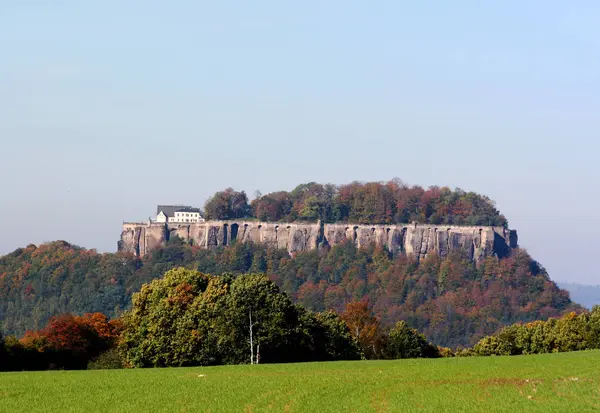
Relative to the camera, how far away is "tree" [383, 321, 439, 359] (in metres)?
116

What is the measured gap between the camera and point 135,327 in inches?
3787

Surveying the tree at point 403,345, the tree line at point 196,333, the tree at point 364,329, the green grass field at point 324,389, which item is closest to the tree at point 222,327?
the tree line at point 196,333

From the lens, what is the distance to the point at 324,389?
173ft

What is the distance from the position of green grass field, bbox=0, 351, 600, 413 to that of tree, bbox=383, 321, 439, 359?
50.9 meters

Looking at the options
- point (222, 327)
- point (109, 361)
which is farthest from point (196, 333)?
point (109, 361)

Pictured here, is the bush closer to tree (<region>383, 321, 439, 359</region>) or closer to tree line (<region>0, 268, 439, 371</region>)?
tree line (<region>0, 268, 439, 371</region>)

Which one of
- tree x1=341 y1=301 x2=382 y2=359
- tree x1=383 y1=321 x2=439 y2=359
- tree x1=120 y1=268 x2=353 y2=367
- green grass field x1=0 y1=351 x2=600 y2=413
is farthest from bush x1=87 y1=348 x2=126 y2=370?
tree x1=383 y1=321 x2=439 y2=359

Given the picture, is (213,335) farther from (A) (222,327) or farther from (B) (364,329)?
(B) (364,329)

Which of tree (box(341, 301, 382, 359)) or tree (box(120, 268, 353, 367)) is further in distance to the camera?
tree (box(341, 301, 382, 359))

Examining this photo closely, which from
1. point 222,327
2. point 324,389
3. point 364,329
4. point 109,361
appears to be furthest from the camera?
point 364,329

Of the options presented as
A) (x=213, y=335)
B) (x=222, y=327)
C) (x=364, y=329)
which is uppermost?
(x=222, y=327)

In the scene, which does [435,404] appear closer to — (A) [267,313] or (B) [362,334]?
(A) [267,313]

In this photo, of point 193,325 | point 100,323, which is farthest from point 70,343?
point 193,325

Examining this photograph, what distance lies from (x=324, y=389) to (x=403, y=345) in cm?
6581
